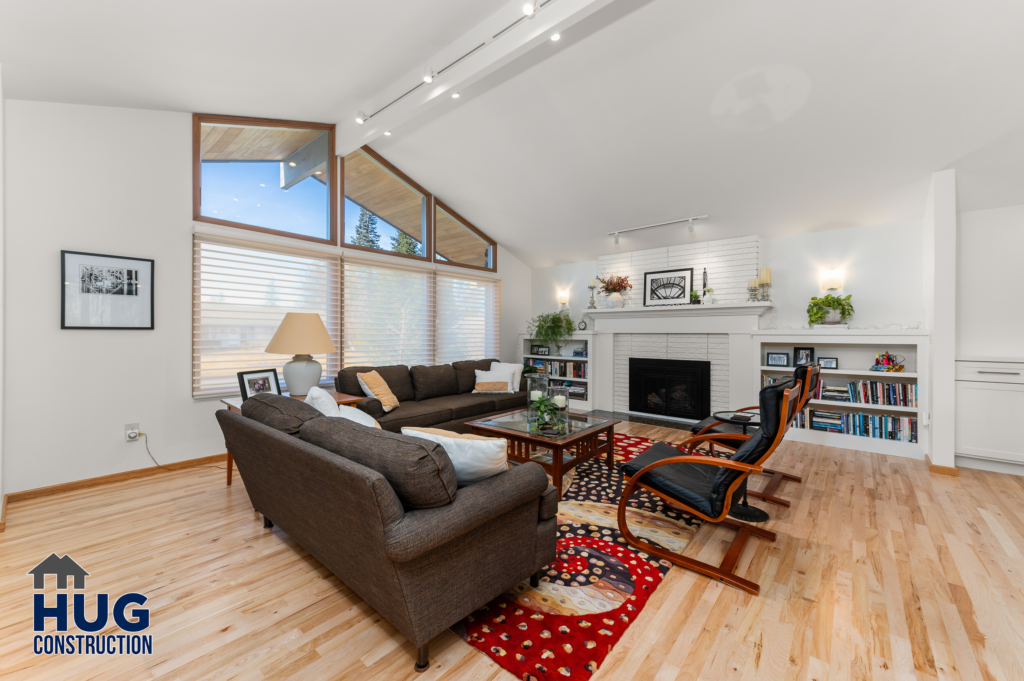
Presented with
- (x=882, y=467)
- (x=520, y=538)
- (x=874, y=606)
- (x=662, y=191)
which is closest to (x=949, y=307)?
(x=882, y=467)

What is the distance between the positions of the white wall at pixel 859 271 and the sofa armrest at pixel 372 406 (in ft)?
15.0

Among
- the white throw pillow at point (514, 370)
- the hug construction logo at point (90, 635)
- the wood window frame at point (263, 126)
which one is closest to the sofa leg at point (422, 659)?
the hug construction logo at point (90, 635)

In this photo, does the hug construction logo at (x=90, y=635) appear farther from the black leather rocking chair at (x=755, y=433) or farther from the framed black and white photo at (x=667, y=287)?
the framed black and white photo at (x=667, y=287)

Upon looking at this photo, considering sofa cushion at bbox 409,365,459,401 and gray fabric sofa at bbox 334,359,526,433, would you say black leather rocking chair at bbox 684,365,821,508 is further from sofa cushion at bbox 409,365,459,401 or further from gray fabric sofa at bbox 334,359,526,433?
sofa cushion at bbox 409,365,459,401

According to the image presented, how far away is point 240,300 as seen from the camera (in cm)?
401

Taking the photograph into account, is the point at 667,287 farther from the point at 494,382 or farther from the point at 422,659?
the point at 422,659

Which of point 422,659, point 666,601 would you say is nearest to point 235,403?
point 422,659

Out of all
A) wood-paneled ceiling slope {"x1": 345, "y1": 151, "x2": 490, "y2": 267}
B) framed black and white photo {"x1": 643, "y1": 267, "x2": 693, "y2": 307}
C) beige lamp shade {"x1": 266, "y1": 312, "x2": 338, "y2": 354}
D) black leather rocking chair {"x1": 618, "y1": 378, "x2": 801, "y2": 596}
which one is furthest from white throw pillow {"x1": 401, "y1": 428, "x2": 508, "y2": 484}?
framed black and white photo {"x1": 643, "y1": 267, "x2": 693, "y2": 307}

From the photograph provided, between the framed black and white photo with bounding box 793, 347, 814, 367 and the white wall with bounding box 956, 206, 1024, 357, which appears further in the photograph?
the framed black and white photo with bounding box 793, 347, 814, 367

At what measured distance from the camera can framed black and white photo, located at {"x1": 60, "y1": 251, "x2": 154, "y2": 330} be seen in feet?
10.2

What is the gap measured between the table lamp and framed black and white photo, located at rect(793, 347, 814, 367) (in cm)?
498

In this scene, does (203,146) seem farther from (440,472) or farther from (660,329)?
(660,329)

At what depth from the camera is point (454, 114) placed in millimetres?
4082

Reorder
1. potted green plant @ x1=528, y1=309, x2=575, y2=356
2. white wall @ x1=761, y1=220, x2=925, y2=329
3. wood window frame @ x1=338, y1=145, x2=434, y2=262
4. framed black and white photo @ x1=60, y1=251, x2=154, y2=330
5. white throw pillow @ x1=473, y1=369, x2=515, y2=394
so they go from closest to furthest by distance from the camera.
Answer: framed black and white photo @ x1=60, y1=251, x2=154, y2=330
white wall @ x1=761, y1=220, x2=925, y2=329
wood window frame @ x1=338, y1=145, x2=434, y2=262
white throw pillow @ x1=473, y1=369, x2=515, y2=394
potted green plant @ x1=528, y1=309, x2=575, y2=356
